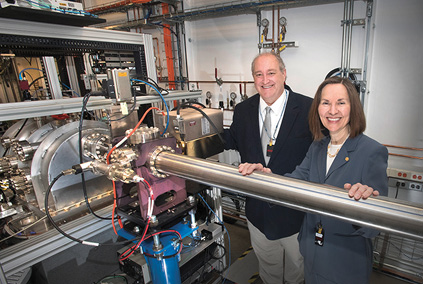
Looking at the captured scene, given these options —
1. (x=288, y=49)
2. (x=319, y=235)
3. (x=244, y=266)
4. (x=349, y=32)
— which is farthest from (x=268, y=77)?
(x=244, y=266)

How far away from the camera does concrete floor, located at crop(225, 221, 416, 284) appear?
222 centimetres

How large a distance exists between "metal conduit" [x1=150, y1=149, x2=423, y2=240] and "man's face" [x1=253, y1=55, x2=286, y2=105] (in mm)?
889

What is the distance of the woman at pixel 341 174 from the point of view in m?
0.96

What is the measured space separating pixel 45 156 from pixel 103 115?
35 cm

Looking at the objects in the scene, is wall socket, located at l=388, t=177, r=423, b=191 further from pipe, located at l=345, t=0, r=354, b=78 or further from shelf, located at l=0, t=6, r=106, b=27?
shelf, located at l=0, t=6, r=106, b=27

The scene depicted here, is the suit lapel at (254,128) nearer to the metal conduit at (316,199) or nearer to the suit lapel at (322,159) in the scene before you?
the suit lapel at (322,159)

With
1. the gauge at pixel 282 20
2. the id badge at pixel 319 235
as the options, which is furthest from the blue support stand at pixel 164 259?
the gauge at pixel 282 20

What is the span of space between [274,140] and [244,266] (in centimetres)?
149

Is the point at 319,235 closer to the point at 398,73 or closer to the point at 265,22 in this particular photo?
the point at 398,73

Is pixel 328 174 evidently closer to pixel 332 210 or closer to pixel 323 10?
pixel 332 210

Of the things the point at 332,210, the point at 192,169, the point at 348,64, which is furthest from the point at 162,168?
the point at 348,64

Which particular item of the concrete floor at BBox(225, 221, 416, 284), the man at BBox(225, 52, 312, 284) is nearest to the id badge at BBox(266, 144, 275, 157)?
the man at BBox(225, 52, 312, 284)

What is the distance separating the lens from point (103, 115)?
137cm

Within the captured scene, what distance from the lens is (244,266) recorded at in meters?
2.38
